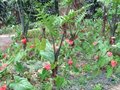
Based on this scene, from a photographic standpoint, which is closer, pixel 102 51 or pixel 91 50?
pixel 102 51

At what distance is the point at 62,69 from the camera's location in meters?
5.88

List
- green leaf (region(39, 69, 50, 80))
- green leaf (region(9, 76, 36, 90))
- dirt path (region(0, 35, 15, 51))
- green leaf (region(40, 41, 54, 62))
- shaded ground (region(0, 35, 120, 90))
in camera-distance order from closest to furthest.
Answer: green leaf (region(9, 76, 36, 90))
green leaf (region(39, 69, 50, 80))
green leaf (region(40, 41, 54, 62))
shaded ground (region(0, 35, 120, 90))
dirt path (region(0, 35, 15, 51))

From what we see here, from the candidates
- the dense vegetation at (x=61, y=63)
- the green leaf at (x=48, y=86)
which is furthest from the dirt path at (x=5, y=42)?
the green leaf at (x=48, y=86)

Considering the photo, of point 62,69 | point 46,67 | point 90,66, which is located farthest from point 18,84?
point 90,66

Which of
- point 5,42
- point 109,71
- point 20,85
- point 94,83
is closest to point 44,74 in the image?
point 20,85

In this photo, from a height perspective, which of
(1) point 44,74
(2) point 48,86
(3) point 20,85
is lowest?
(2) point 48,86

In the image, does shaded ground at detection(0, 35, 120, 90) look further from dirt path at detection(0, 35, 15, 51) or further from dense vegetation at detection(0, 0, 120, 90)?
dirt path at detection(0, 35, 15, 51)

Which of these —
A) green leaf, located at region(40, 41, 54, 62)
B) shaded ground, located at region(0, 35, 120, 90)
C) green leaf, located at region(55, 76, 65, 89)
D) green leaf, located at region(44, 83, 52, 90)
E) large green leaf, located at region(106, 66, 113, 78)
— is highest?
green leaf, located at region(40, 41, 54, 62)

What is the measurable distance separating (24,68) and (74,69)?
1.16 metres

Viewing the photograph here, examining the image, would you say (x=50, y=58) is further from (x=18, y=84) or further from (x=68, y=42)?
(x=68, y=42)

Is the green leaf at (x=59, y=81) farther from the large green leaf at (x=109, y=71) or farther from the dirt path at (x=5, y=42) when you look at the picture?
the dirt path at (x=5, y=42)

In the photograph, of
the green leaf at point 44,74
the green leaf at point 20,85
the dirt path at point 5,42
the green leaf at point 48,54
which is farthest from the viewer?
the dirt path at point 5,42

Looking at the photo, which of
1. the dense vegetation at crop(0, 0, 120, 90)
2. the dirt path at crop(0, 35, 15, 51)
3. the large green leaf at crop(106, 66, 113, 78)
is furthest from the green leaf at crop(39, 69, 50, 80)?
the dirt path at crop(0, 35, 15, 51)

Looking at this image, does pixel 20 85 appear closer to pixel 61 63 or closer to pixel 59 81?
pixel 59 81
